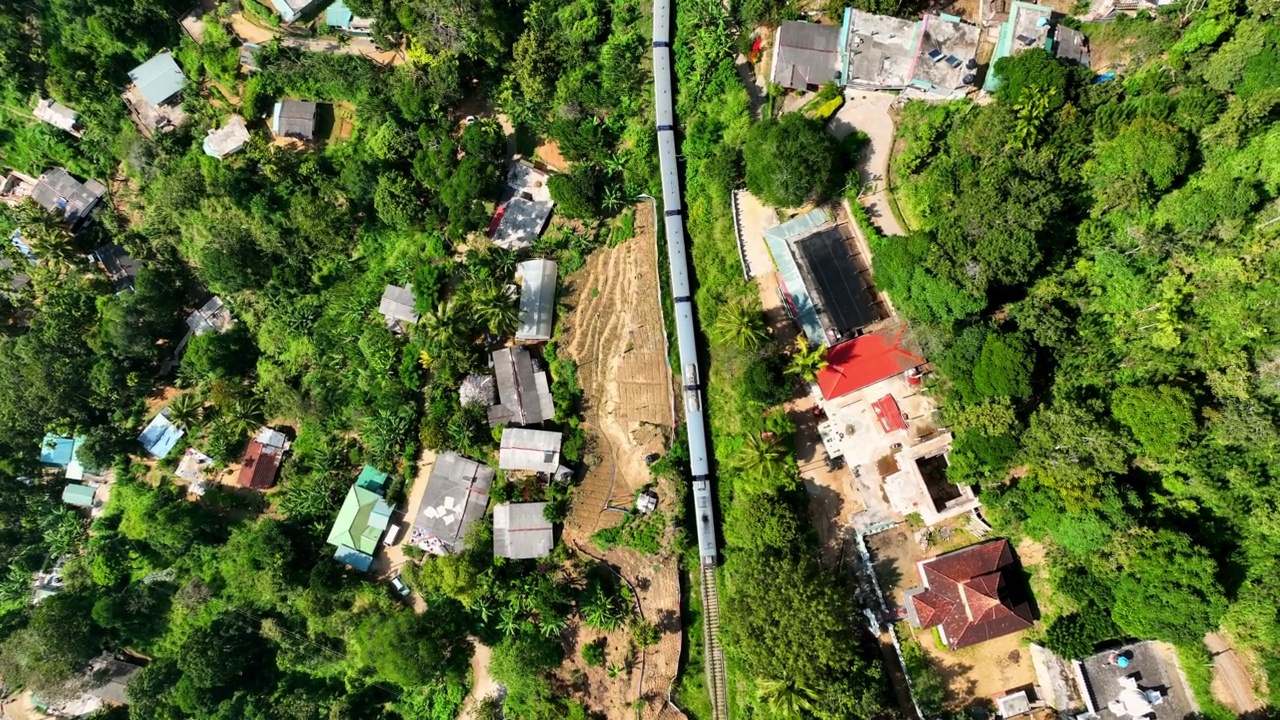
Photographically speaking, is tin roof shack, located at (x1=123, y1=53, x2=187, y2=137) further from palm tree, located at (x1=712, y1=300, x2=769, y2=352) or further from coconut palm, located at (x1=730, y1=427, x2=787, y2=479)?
coconut palm, located at (x1=730, y1=427, x2=787, y2=479)

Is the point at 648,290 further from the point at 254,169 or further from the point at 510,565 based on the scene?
the point at 254,169

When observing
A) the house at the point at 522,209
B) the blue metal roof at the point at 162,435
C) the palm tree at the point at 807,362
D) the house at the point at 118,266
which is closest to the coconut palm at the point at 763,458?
the palm tree at the point at 807,362

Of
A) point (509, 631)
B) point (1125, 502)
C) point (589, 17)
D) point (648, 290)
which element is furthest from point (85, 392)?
point (1125, 502)

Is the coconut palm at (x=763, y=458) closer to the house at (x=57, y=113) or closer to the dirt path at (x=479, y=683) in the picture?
the dirt path at (x=479, y=683)

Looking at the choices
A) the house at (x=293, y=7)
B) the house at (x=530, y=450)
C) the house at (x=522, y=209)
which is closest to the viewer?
the house at (x=530, y=450)

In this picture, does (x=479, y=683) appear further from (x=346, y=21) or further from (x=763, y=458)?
(x=346, y=21)

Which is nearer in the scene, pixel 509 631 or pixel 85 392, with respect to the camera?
pixel 509 631
